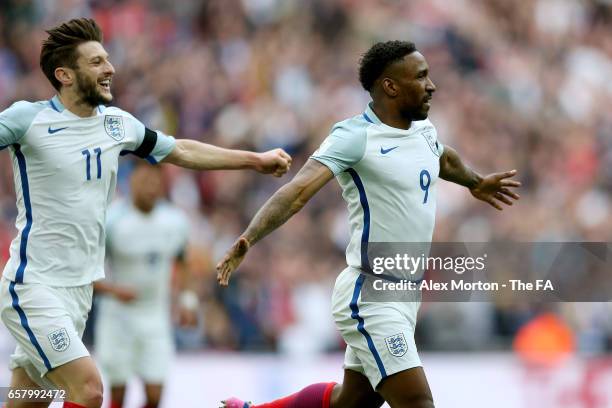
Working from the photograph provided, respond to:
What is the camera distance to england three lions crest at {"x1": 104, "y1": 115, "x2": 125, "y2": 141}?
8.02m

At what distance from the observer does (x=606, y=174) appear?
15812 mm

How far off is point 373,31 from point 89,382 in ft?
Answer: 35.3

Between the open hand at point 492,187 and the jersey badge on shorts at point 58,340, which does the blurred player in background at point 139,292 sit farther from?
the jersey badge on shorts at point 58,340

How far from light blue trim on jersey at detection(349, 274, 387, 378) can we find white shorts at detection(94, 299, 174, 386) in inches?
166

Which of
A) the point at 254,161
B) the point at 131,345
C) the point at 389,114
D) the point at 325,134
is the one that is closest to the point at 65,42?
the point at 254,161

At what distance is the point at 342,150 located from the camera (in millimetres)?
7730

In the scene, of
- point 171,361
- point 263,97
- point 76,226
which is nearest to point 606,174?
point 263,97

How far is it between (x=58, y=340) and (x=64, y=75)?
1599 mm

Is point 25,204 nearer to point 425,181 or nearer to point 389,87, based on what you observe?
point 389,87

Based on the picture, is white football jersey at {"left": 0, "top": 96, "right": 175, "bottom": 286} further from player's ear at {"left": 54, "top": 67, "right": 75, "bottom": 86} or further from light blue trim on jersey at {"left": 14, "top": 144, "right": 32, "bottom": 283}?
player's ear at {"left": 54, "top": 67, "right": 75, "bottom": 86}

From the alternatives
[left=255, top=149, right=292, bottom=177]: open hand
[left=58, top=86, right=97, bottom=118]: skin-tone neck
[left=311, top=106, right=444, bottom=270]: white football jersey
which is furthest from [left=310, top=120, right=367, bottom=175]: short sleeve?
[left=58, top=86, right=97, bottom=118]: skin-tone neck

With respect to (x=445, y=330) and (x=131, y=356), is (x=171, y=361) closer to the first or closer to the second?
(x=131, y=356)

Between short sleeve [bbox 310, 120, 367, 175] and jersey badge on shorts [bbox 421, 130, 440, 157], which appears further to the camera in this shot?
jersey badge on shorts [bbox 421, 130, 440, 157]

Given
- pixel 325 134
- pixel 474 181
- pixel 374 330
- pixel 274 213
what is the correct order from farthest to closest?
pixel 325 134
pixel 474 181
pixel 374 330
pixel 274 213
